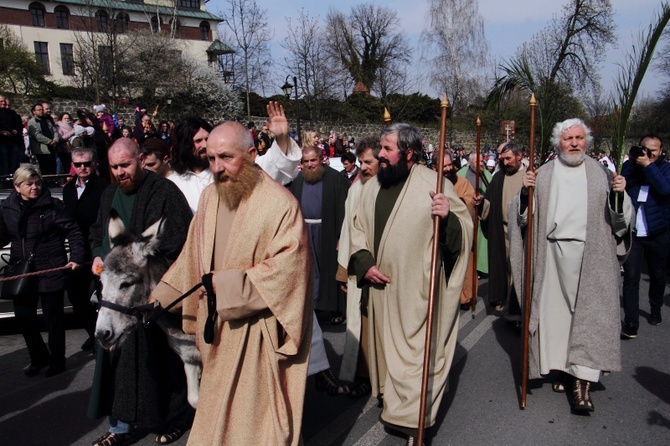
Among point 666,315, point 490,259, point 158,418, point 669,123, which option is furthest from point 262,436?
point 669,123

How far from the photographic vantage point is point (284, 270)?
10.2 feet

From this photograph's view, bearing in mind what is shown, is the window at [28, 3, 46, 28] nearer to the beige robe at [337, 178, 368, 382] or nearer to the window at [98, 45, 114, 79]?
the window at [98, 45, 114, 79]

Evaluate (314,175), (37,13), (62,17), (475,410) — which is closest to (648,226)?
(475,410)

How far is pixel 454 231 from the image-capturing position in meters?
4.33

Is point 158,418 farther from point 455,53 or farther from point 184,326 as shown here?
point 455,53

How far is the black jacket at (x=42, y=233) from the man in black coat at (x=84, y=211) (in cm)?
35

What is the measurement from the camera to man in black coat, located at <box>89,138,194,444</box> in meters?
4.00

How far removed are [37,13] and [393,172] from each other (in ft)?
170

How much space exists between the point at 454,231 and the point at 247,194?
1.70 metres

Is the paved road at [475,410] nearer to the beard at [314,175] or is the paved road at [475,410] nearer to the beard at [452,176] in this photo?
the beard at [314,175]

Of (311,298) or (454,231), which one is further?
(454,231)

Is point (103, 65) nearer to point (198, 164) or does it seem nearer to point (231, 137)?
point (198, 164)

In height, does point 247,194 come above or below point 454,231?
above

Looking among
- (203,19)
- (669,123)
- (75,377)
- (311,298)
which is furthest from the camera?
(203,19)
